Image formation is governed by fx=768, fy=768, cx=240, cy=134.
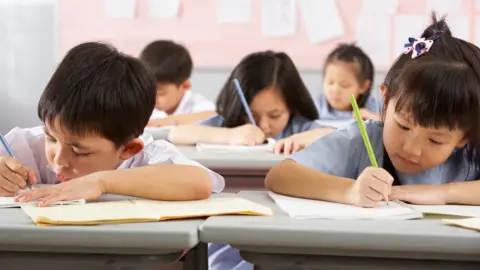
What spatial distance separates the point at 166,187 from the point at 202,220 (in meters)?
0.19

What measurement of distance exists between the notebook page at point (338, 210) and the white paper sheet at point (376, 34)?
3389 mm

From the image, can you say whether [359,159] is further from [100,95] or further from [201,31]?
[201,31]

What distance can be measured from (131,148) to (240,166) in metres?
0.70

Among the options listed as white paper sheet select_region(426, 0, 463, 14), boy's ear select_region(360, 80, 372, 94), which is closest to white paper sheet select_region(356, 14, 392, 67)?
white paper sheet select_region(426, 0, 463, 14)

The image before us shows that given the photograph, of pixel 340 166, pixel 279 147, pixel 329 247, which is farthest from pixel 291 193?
pixel 279 147

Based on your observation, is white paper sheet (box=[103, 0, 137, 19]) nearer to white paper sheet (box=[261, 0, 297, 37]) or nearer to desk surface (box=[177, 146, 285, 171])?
white paper sheet (box=[261, 0, 297, 37])

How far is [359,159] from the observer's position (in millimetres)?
1557

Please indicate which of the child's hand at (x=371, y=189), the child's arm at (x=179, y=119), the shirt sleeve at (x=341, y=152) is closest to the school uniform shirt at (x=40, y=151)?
the shirt sleeve at (x=341, y=152)

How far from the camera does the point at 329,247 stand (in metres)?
0.97

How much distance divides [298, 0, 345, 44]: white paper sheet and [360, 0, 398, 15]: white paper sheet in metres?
0.16

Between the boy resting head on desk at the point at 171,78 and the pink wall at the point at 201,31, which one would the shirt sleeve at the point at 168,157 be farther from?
the pink wall at the point at 201,31

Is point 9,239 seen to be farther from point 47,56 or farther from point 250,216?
point 47,56

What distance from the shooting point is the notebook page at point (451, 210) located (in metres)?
1.18

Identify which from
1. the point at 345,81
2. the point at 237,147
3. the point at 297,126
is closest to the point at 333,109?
the point at 345,81
